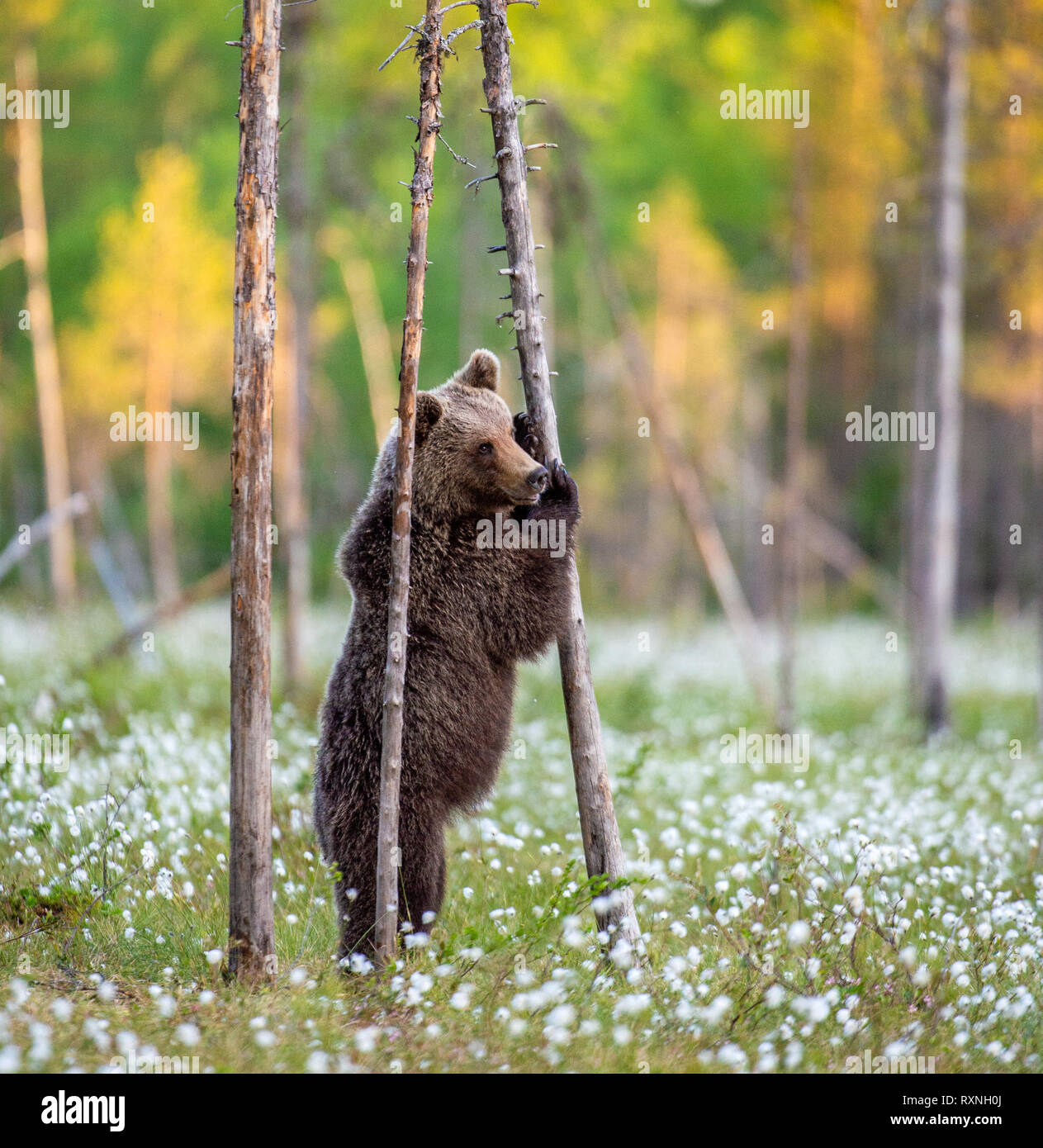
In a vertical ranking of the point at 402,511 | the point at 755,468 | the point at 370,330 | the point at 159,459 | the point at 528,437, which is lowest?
the point at 402,511

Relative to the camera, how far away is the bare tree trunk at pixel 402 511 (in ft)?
15.9

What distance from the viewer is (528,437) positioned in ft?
19.5

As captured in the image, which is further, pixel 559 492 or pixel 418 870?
pixel 559 492

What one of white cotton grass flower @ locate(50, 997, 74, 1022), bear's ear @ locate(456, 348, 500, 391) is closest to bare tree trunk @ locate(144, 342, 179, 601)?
bear's ear @ locate(456, 348, 500, 391)

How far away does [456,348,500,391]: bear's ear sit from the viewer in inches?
245

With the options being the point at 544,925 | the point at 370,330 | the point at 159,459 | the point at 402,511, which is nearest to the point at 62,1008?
the point at 544,925

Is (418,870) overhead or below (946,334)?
below

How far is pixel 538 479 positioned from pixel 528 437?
1.82ft

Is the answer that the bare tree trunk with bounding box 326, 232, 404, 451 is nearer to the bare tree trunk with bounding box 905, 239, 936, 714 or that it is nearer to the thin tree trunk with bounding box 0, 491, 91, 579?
the bare tree trunk with bounding box 905, 239, 936, 714

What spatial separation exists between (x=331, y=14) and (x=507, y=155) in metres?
11.0

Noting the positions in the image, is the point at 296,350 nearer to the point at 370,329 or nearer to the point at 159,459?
the point at 370,329

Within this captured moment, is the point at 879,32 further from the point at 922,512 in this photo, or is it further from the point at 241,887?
the point at 241,887

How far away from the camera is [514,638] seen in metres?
5.48

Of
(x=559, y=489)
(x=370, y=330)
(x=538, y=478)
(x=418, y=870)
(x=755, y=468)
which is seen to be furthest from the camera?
(x=755, y=468)
